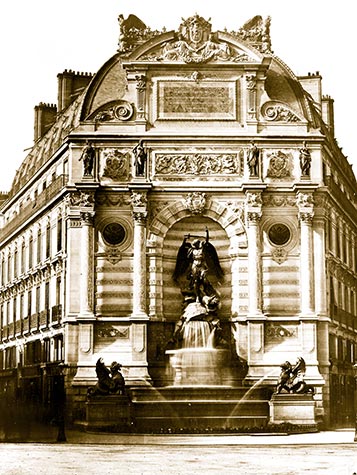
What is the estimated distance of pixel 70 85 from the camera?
211 ft

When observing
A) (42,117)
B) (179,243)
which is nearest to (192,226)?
(179,243)

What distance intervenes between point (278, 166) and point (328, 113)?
16.3 meters

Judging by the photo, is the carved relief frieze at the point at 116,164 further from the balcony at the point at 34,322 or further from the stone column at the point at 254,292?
the balcony at the point at 34,322

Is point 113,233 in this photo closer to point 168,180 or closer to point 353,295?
point 168,180

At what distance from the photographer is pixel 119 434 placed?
40.3 m

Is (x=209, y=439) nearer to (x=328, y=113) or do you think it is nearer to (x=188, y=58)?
(x=188, y=58)

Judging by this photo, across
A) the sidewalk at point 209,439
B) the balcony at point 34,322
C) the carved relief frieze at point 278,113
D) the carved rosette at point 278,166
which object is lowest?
the sidewalk at point 209,439

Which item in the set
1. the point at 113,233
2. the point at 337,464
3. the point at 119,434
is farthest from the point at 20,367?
the point at 337,464

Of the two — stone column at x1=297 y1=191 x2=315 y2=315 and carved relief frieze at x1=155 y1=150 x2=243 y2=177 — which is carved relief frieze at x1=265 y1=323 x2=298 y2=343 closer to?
stone column at x1=297 y1=191 x2=315 y2=315

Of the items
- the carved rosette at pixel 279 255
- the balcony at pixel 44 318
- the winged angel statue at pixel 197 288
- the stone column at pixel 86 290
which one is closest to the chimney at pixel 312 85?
the carved rosette at pixel 279 255

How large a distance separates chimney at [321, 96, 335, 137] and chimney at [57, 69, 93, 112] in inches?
545

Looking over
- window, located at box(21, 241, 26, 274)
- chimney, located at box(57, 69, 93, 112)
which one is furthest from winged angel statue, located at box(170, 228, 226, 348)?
chimney, located at box(57, 69, 93, 112)

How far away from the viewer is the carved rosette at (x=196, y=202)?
2029 inches

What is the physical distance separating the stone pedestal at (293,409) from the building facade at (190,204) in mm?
4461
